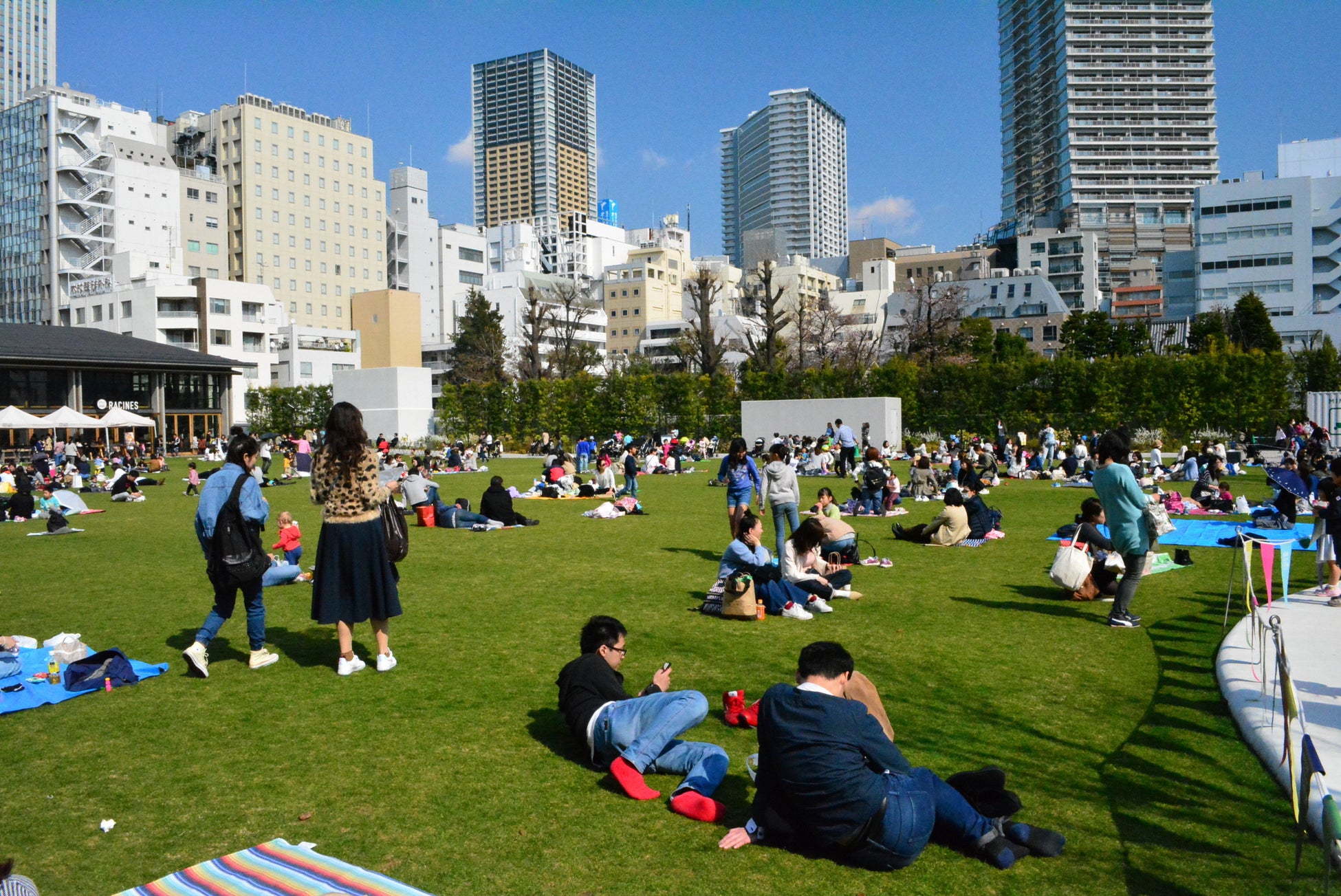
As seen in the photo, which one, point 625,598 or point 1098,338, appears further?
point 1098,338

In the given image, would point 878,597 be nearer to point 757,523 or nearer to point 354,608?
point 757,523

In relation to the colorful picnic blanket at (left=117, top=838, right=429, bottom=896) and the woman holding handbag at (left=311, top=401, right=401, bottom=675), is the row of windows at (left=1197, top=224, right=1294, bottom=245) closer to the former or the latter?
the woman holding handbag at (left=311, top=401, right=401, bottom=675)

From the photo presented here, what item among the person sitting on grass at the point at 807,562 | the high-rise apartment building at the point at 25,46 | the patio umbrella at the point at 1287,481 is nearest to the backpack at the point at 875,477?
the patio umbrella at the point at 1287,481

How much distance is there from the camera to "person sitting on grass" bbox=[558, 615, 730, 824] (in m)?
4.63

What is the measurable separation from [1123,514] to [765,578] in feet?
10.7

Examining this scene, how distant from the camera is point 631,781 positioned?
4.70m

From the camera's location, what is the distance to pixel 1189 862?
3.94 m

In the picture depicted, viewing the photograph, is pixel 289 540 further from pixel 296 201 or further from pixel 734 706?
pixel 296 201

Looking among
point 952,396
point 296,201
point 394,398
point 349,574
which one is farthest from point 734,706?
point 296,201

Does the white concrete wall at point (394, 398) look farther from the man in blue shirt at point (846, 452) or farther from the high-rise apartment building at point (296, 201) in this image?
the high-rise apartment building at point (296, 201)

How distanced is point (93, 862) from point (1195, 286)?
89577 mm

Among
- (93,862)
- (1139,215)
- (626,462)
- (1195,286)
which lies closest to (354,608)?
(93,862)

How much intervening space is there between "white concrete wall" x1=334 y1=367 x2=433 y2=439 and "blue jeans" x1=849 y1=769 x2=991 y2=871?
4333 centimetres

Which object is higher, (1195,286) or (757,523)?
(1195,286)
